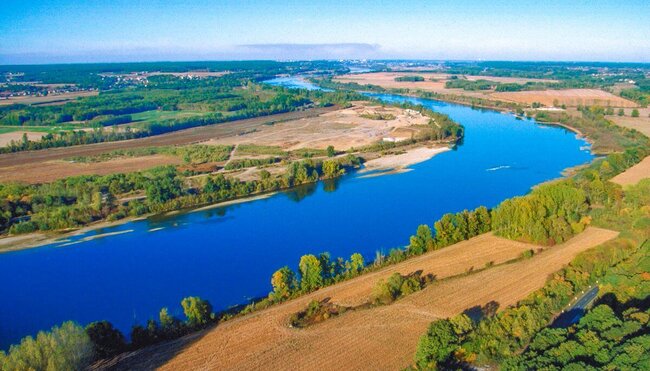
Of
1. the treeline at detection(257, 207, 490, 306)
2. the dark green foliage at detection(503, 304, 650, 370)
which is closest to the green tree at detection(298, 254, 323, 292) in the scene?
the treeline at detection(257, 207, 490, 306)

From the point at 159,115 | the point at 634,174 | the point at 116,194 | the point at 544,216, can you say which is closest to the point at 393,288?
the point at 544,216

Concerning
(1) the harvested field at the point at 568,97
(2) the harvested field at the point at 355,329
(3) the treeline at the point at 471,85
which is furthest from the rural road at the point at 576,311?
(3) the treeline at the point at 471,85

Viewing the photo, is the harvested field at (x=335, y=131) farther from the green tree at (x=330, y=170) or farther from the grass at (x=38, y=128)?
the grass at (x=38, y=128)

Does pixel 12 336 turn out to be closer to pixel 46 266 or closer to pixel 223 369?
pixel 46 266

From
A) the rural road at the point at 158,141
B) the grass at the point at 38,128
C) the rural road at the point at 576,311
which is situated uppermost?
the grass at the point at 38,128

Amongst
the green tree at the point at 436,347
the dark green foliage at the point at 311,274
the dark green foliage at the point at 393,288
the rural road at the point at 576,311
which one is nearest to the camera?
→ the green tree at the point at 436,347

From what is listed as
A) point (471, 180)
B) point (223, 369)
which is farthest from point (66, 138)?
point (223, 369)
